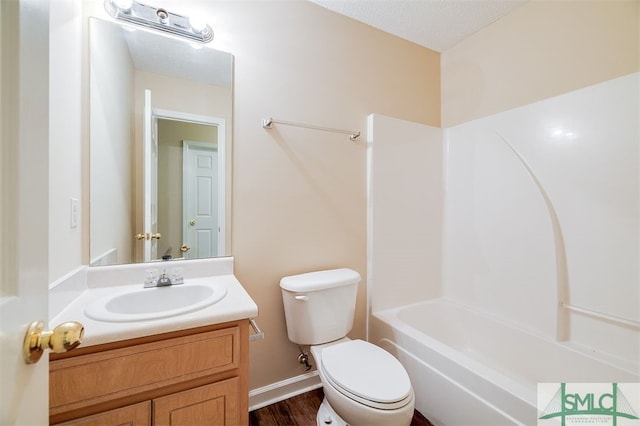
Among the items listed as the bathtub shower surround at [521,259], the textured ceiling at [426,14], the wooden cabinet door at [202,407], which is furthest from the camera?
the textured ceiling at [426,14]

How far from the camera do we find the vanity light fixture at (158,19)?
1.25m

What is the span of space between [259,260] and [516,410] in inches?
53.2

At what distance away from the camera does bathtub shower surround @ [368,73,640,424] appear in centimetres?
131

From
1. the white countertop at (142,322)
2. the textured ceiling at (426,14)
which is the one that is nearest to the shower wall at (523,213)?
the textured ceiling at (426,14)

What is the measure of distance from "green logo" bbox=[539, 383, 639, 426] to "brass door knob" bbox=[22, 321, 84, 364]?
149cm

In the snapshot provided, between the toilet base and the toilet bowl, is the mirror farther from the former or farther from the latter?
the toilet base

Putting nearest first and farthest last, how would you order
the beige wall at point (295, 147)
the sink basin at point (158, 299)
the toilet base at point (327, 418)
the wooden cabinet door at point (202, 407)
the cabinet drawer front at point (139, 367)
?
the cabinet drawer front at point (139, 367)
the wooden cabinet door at point (202, 407)
the sink basin at point (158, 299)
the toilet base at point (327, 418)
the beige wall at point (295, 147)

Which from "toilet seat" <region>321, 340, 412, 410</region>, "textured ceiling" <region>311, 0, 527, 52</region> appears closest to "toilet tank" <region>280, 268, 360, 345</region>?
"toilet seat" <region>321, 340, 412, 410</region>

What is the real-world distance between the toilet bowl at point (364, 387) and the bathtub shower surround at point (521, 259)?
333 mm

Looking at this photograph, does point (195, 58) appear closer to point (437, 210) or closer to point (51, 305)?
point (51, 305)

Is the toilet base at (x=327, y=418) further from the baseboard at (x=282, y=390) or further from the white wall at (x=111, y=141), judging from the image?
the white wall at (x=111, y=141)

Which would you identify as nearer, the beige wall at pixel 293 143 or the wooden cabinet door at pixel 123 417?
the wooden cabinet door at pixel 123 417

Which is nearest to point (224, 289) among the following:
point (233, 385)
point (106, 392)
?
point (233, 385)

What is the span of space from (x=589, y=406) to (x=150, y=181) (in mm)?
2271
